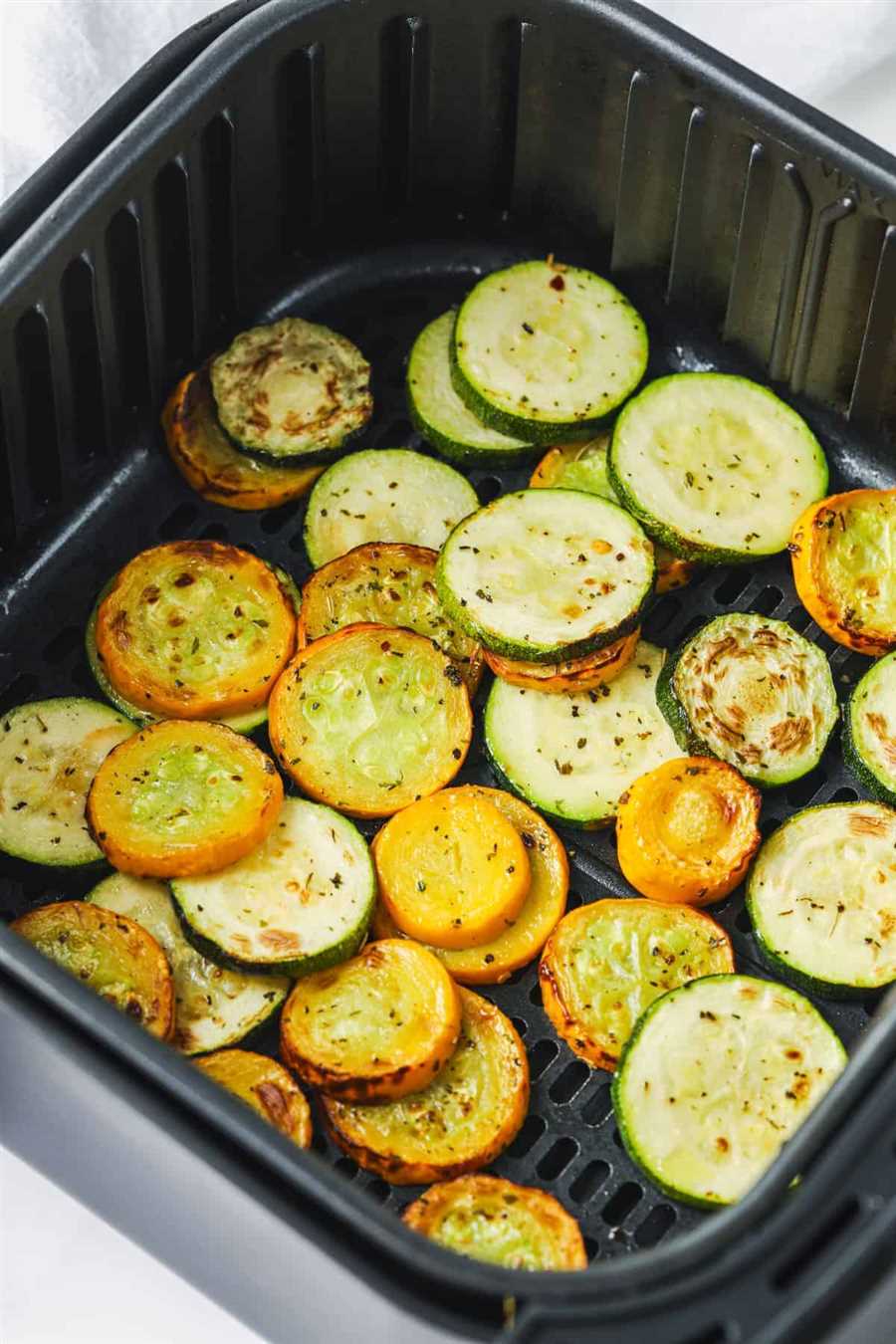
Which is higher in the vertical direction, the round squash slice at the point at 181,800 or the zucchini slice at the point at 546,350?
the zucchini slice at the point at 546,350

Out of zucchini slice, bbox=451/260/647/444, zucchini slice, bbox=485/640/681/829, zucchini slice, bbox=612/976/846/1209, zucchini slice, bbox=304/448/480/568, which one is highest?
zucchini slice, bbox=451/260/647/444

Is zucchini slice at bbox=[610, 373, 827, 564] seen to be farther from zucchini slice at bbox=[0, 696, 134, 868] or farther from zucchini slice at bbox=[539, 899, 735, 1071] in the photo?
zucchini slice at bbox=[0, 696, 134, 868]

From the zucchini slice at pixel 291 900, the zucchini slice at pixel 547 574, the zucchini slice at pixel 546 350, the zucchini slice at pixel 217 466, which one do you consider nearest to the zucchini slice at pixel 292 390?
the zucchini slice at pixel 217 466

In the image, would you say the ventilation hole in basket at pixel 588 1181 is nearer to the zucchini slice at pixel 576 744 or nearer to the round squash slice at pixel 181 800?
the zucchini slice at pixel 576 744

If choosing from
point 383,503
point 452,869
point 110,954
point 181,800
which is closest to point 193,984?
point 110,954

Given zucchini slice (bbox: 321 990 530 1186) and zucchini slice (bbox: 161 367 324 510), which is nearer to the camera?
zucchini slice (bbox: 321 990 530 1186)

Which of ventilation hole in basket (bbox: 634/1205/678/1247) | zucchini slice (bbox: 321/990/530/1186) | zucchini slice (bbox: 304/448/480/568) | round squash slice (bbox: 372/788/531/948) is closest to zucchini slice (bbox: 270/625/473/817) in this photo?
round squash slice (bbox: 372/788/531/948)

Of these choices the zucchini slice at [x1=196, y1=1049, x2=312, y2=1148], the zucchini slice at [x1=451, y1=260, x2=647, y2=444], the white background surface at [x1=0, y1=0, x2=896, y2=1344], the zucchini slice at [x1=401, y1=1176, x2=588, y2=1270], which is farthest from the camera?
the white background surface at [x1=0, y1=0, x2=896, y2=1344]

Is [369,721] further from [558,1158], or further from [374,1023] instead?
[558,1158]
